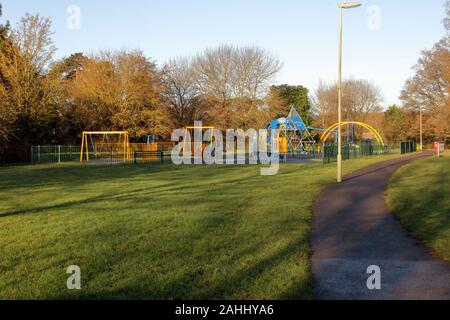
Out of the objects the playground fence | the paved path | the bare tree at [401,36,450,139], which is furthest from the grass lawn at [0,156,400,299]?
the bare tree at [401,36,450,139]

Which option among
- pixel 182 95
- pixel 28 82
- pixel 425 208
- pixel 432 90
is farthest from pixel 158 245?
pixel 432 90

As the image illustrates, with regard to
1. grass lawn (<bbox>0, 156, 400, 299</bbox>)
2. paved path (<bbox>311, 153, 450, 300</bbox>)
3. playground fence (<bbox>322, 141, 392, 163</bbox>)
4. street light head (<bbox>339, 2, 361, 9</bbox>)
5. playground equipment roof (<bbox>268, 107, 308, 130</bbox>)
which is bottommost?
paved path (<bbox>311, 153, 450, 300</bbox>)

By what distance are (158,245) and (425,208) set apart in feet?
25.5

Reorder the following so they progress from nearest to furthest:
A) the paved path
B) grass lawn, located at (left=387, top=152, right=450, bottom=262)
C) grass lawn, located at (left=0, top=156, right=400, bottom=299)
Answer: the paved path
grass lawn, located at (left=0, top=156, right=400, bottom=299)
grass lawn, located at (left=387, top=152, right=450, bottom=262)

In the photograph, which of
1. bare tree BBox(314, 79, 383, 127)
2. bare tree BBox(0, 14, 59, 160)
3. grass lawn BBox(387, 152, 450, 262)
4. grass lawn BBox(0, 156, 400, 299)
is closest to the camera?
grass lawn BBox(0, 156, 400, 299)

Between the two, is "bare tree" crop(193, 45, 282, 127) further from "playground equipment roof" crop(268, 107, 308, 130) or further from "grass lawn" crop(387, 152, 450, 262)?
"grass lawn" crop(387, 152, 450, 262)

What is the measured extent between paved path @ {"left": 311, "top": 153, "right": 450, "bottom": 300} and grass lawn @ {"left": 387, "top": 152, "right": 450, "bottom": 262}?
29 centimetres

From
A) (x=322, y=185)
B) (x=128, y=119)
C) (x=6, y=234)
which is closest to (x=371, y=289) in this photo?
(x=6, y=234)

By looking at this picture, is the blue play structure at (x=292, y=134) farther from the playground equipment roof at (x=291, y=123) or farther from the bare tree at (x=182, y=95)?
the bare tree at (x=182, y=95)

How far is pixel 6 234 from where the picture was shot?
368 inches

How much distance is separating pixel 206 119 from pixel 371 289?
2092 inches

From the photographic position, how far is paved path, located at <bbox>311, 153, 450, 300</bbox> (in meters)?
5.71

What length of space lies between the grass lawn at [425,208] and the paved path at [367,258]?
29 cm

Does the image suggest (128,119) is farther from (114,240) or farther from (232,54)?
(114,240)
